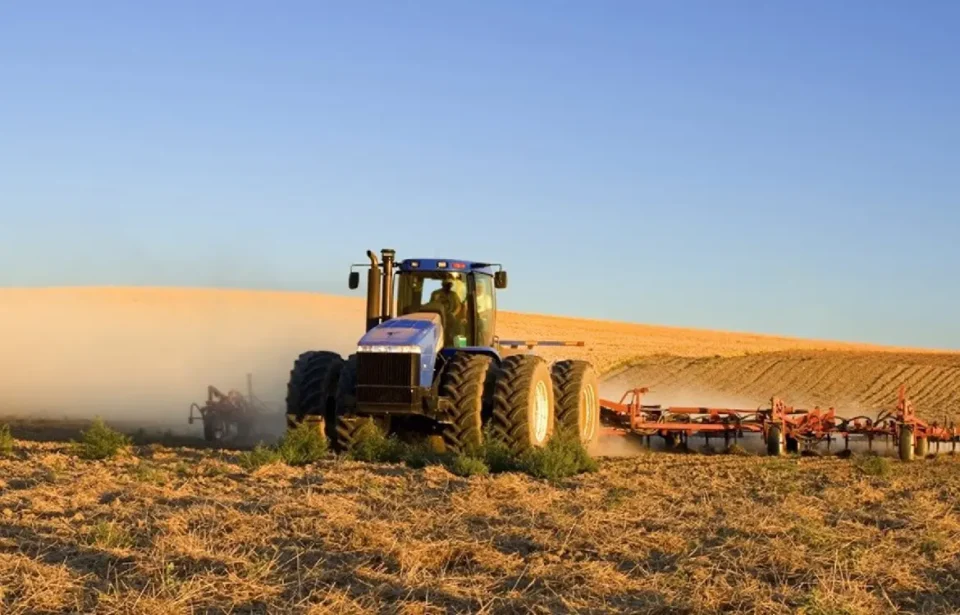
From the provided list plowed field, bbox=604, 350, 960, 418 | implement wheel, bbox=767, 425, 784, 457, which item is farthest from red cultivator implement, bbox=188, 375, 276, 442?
plowed field, bbox=604, 350, 960, 418

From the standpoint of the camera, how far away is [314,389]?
51.2ft

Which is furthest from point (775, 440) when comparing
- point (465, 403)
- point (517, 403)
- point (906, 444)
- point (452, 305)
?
point (465, 403)

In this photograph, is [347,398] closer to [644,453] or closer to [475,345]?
[475,345]

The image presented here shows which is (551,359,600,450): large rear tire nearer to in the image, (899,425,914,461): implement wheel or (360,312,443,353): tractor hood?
(360,312,443,353): tractor hood

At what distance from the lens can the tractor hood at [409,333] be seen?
47.3ft

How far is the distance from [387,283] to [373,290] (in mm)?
213

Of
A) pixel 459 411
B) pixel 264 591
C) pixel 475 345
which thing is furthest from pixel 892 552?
pixel 475 345

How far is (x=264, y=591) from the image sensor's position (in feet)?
23.1

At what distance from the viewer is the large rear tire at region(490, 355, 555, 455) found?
14305 millimetres

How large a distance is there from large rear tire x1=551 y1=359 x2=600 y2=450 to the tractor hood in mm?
2069

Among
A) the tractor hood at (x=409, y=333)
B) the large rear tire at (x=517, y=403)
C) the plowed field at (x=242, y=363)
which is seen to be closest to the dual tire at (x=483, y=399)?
the large rear tire at (x=517, y=403)

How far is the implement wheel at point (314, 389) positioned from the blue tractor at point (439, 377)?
0.04 ft

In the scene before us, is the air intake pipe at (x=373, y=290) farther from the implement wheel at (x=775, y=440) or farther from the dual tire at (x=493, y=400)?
the implement wheel at (x=775, y=440)

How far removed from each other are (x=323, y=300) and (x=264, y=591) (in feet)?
257
